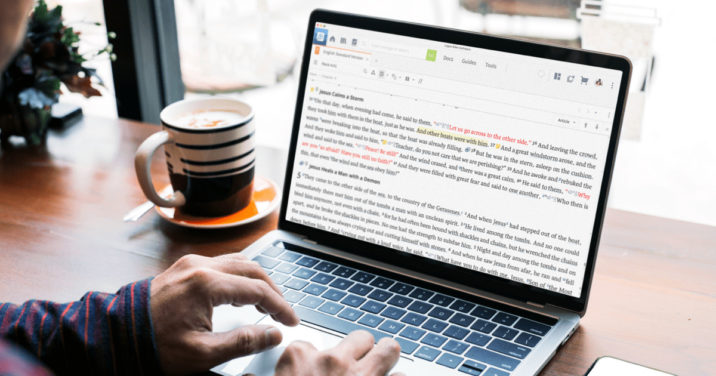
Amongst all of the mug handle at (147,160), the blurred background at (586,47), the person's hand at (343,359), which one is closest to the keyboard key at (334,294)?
the person's hand at (343,359)

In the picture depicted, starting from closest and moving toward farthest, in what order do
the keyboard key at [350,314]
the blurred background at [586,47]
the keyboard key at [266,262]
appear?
the keyboard key at [350,314], the keyboard key at [266,262], the blurred background at [586,47]

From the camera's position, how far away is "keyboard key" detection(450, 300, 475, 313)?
83cm

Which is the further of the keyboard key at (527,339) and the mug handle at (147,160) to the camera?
the mug handle at (147,160)

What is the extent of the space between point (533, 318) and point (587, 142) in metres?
0.21

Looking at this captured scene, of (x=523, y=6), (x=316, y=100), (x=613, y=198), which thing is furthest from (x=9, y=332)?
(x=613, y=198)

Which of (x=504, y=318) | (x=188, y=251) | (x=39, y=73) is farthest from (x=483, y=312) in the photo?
(x=39, y=73)

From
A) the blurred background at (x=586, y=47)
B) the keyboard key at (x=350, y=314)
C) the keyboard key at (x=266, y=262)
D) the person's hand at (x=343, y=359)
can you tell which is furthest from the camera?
the blurred background at (x=586, y=47)

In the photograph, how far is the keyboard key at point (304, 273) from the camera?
0.90 meters

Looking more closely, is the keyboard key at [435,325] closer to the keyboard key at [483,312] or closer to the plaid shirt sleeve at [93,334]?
the keyboard key at [483,312]

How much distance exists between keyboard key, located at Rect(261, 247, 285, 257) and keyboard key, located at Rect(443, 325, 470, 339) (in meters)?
0.27

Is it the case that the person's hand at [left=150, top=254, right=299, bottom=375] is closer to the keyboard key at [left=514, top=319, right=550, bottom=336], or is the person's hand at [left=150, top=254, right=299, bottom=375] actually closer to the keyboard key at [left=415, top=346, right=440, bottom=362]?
the keyboard key at [left=415, top=346, right=440, bottom=362]

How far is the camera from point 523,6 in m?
1.28

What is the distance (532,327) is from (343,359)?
0.75ft

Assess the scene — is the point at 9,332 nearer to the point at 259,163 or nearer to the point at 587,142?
the point at 259,163
